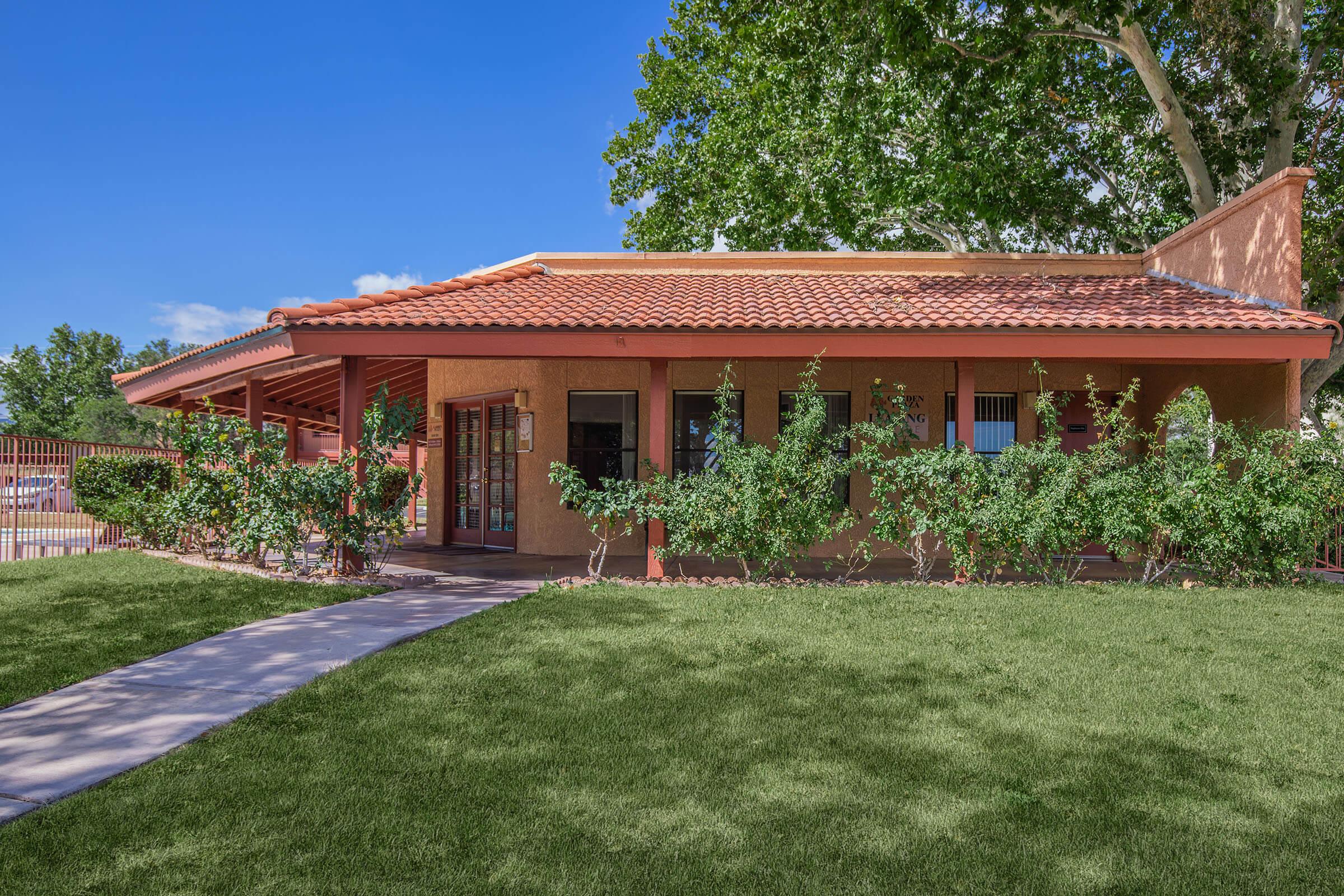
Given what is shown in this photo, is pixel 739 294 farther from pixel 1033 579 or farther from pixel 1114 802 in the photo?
pixel 1114 802

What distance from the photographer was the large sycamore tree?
13000 millimetres

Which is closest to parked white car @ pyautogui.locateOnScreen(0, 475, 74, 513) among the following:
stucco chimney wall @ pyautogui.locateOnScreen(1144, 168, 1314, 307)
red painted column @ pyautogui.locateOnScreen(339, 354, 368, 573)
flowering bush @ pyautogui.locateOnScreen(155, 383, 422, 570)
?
flowering bush @ pyautogui.locateOnScreen(155, 383, 422, 570)

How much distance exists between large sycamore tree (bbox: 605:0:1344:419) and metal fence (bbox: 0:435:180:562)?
458 inches

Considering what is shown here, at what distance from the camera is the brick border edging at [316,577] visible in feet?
28.8

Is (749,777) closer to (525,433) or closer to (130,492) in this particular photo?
(525,433)

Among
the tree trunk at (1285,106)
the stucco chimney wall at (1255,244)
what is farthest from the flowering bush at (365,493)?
the tree trunk at (1285,106)

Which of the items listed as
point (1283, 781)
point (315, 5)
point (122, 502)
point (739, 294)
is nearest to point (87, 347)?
point (315, 5)

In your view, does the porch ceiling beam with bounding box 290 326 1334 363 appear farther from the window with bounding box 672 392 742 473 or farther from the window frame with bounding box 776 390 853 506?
the window with bounding box 672 392 742 473

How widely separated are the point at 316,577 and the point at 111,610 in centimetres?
200

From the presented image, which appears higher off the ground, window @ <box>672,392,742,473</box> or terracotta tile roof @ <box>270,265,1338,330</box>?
terracotta tile roof @ <box>270,265,1338,330</box>

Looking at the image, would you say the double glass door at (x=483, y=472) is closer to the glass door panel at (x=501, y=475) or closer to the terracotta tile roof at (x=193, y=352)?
the glass door panel at (x=501, y=475)

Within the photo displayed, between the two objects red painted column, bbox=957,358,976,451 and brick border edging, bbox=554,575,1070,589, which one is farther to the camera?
red painted column, bbox=957,358,976,451

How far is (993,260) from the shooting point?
12.8 metres

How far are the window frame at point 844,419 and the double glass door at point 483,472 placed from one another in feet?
12.7
